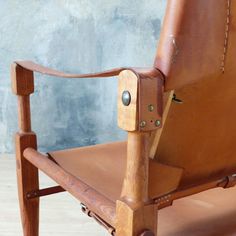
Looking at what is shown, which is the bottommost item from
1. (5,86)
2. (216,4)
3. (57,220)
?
(57,220)

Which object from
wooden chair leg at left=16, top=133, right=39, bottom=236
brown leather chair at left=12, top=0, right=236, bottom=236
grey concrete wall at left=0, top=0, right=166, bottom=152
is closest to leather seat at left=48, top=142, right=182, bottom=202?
brown leather chair at left=12, top=0, right=236, bottom=236

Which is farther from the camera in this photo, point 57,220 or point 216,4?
point 57,220

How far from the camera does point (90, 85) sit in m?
2.31

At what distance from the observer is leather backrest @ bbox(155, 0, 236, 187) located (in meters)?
0.66

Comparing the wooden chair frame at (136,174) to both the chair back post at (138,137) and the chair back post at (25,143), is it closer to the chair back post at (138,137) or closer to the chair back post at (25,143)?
the chair back post at (138,137)

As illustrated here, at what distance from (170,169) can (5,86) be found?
1.70 metres

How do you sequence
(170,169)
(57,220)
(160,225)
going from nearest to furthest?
1. (170,169)
2. (160,225)
3. (57,220)

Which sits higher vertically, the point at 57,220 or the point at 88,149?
the point at 88,149

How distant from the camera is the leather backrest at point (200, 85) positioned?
2.16ft

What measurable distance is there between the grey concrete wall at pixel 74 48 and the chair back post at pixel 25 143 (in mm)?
1090

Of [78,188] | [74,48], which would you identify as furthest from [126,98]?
[74,48]

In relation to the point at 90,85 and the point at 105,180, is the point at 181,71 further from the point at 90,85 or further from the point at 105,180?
the point at 90,85

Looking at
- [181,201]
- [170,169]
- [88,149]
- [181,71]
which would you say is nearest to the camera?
[181,71]

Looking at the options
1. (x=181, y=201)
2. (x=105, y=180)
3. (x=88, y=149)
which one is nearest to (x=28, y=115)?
(x=88, y=149)
